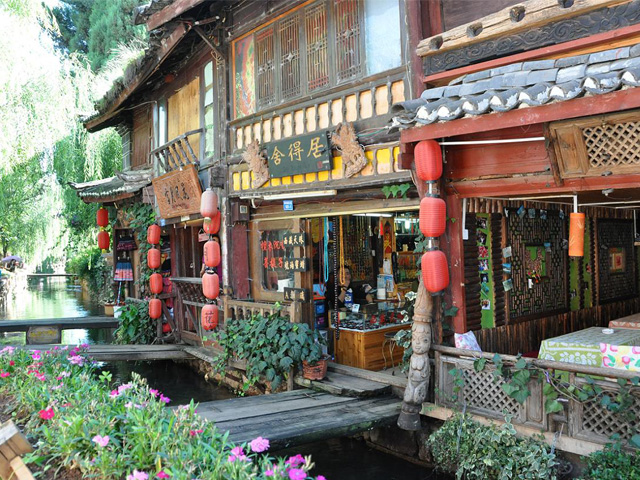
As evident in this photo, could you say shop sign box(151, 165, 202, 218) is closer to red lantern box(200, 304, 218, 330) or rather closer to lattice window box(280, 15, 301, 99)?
red lantern box(200, 304, 218, 330)

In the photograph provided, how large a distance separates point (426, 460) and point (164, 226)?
374 inches

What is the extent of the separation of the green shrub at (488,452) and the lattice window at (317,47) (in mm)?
4860

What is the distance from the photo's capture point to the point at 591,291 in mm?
9156

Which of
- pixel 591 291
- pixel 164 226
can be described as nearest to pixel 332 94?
pixel 591 291

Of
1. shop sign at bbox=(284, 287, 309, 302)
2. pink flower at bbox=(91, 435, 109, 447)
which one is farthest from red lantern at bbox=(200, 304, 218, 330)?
pink flower at bbox=(91, 435, 109, 447)

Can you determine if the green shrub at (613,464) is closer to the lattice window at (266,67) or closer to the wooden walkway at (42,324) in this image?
the lattice window at (266,67)

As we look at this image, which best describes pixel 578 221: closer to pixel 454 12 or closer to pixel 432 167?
pixel 432 167

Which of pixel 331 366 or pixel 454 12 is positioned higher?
pixel 454 12

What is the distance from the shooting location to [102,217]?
16.2 metres

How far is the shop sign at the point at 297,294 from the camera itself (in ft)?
27.3

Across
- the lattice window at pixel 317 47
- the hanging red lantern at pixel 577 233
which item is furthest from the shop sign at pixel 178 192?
the hanging red lantern at pixel 577 233

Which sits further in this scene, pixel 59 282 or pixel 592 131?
pixel 59 282

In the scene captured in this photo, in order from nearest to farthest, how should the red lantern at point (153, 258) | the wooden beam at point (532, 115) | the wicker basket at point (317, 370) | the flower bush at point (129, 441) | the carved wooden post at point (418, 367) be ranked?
1. the flower bush at point (129, 441)
2. the wooden beam at point (532, 115)
3. the carved wooden post at point (418, 367)
4. the wicker basket at point (317, 370)
5. the red lantern at point (153, 258)

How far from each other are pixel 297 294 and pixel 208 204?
2650 mm
